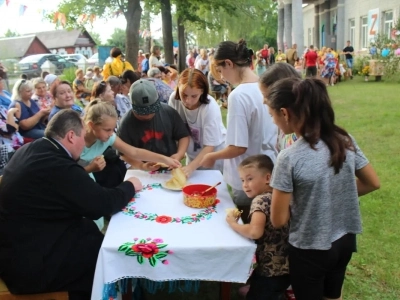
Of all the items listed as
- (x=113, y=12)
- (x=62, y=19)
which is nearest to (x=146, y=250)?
(x=113, y=12)

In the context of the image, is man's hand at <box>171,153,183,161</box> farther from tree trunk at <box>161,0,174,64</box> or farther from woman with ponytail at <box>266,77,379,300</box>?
tree trunk at <box>161,0,174,64</box>

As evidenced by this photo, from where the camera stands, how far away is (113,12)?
1432cm

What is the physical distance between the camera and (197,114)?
9.80 ft

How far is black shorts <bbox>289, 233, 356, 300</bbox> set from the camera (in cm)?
172

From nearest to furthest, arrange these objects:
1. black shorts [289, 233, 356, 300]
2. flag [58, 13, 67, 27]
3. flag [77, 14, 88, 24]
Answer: black shorts [289, 233, 356, 300], flag [58, 13, 67, 27], flag [77, 14, 88, 24]

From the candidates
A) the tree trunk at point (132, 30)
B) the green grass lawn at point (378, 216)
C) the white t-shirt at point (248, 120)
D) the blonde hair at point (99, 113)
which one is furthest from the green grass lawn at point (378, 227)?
the tree trunk at point (132, 30)

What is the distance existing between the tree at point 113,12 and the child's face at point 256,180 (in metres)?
11.2

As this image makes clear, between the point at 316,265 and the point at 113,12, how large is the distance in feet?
46.4

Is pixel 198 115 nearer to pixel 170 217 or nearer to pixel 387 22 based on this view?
pixel 170 217

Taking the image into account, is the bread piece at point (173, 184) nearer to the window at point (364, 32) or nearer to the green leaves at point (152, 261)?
the green leaves at point (152, 261)

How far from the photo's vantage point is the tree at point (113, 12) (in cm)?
1273

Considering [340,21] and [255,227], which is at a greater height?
[340,21]

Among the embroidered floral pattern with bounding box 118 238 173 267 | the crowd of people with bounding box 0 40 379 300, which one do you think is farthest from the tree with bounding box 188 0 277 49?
the embroidered floral pattern with bounding box 118 238 173 267

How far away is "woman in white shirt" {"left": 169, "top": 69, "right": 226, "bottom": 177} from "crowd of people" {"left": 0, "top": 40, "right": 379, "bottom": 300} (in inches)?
0.6
